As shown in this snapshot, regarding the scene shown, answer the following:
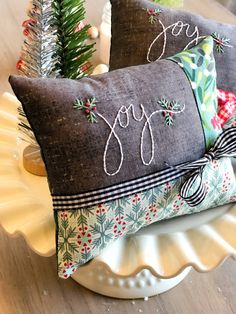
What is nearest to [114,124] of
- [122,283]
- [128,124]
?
[128,124]

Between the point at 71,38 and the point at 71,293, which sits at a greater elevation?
the point at 71,38

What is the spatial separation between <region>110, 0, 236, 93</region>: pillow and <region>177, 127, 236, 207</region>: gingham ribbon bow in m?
0.13

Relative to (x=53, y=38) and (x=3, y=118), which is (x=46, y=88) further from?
(x=3, y=118)

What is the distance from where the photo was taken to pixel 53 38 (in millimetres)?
621

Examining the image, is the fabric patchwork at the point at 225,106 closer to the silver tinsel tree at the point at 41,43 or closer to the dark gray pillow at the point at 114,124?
the dark gray pillow at the point at 114,124

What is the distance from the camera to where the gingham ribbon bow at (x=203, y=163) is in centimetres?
56

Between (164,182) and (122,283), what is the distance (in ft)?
0.68

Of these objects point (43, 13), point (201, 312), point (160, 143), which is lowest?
point (201, 312)

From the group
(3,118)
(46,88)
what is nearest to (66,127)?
(46,88)

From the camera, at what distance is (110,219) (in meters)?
0.53

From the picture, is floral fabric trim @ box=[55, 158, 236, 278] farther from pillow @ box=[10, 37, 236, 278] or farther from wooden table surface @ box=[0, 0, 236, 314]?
wooden table surface @ box=[0, 0, 236, 314]

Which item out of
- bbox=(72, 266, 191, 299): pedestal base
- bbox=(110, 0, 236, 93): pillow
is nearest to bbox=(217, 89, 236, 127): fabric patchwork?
bbox=(110, 0, 236, 93): pillow

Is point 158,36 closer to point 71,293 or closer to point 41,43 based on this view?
point 41,43

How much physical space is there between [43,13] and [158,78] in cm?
18
